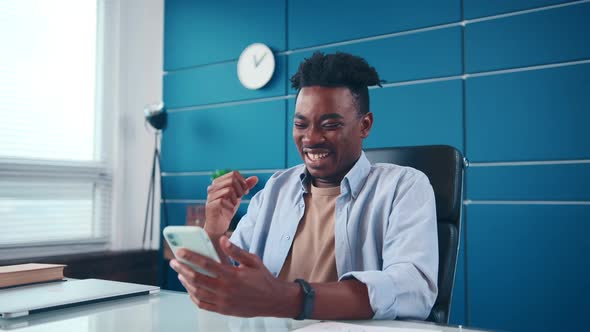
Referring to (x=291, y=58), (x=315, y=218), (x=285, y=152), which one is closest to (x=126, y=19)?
(x=291, y=58)

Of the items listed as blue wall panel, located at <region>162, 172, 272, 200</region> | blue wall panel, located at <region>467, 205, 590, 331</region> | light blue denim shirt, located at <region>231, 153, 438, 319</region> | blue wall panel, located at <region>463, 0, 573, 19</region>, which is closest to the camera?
light blue denim shirt, located at <region>231, 153, 438, 319</region>

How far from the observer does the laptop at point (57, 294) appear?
0.96m

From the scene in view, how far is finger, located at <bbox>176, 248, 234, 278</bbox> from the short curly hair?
2.24ft

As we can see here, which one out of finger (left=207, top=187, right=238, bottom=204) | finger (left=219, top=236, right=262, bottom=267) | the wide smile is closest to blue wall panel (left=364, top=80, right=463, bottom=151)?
the wide smile

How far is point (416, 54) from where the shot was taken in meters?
2.81

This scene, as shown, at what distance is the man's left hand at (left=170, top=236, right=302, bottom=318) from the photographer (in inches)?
31.1

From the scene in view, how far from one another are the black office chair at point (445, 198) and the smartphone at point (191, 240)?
70cm

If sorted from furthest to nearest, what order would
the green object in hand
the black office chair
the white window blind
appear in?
the green object in hand
the white window blind
the black office chair

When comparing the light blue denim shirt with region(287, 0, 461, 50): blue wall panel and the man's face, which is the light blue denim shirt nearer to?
the man's face

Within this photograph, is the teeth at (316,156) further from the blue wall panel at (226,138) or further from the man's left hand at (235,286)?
the blue wall panel at (226,138)

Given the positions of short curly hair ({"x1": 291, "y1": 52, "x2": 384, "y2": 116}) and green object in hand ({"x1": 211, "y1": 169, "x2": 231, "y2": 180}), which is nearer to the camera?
short curly hair ({"x1": 291, "y1": 52, "x2": 384, "y2": 116})

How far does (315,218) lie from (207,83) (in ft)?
8.11

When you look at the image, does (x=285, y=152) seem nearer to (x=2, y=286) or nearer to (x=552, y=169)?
(x=552, y=169)

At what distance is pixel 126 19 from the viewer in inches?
150
